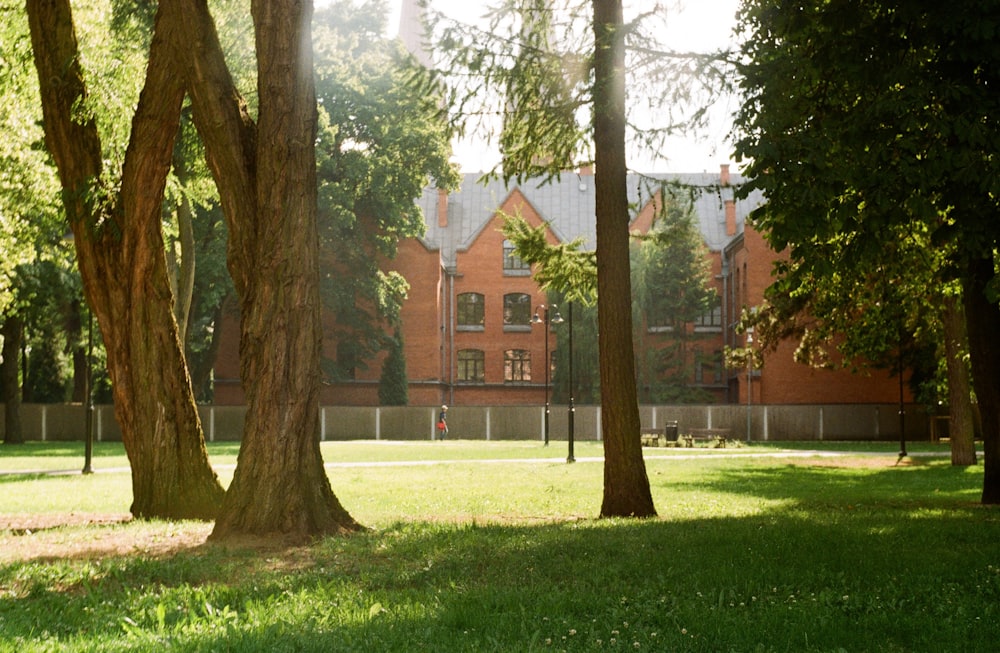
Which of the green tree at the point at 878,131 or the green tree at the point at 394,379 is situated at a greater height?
the green tree at the point at 878,131

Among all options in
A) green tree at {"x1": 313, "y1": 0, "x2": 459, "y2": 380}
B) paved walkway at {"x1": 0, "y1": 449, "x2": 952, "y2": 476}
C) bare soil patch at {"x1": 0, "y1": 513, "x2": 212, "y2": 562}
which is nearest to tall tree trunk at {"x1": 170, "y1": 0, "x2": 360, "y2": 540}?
bare soil patch at {"x1": 0, "y1": 513, "x2": 212, "y2": 562}

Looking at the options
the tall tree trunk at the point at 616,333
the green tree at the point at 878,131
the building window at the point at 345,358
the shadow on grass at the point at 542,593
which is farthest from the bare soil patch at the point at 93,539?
the building window at the point at 345,358

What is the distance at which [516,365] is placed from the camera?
64625 millimetres

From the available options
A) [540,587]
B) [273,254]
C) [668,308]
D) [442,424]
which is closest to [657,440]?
[442,424]

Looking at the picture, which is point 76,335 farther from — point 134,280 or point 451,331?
point 134,280

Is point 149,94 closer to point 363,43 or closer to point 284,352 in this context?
point 284,352

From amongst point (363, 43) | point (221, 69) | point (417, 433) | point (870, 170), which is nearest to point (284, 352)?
point (221, 69)

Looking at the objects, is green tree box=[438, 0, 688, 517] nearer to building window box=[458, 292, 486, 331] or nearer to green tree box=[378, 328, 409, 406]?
green tree box=[378, 328, 409, 406]

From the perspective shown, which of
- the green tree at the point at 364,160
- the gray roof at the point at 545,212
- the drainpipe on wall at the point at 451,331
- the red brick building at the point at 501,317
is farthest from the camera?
the gray roof at the point at 545,212

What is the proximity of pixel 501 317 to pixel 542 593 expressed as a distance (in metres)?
57.8

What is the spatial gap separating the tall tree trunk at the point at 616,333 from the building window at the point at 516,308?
168ft

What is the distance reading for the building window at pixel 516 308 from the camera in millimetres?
65062

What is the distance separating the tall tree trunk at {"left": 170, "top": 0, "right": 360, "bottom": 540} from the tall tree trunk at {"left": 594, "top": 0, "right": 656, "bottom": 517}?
407 centimetres

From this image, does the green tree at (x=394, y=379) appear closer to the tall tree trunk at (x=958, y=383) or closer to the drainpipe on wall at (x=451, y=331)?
the drainpipe on wall at (x=451, y=331)
